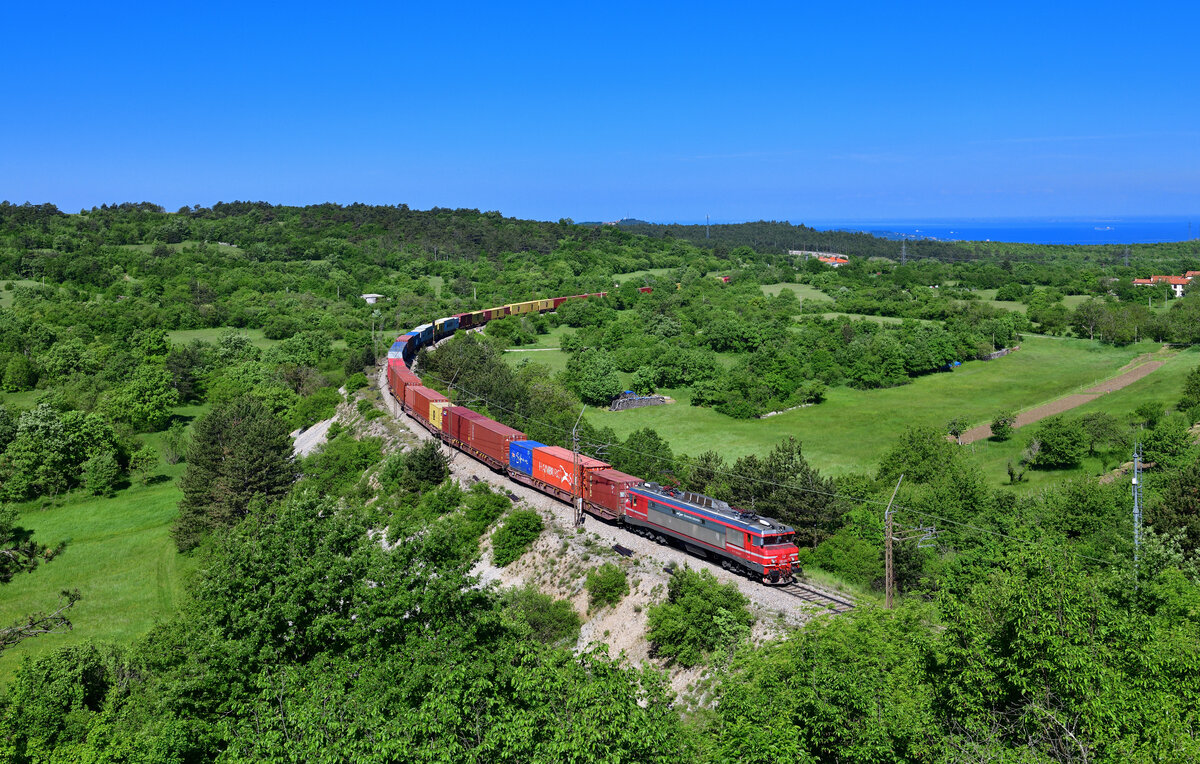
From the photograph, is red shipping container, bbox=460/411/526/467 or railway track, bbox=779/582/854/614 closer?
railway track, bbox=779/582/854/614

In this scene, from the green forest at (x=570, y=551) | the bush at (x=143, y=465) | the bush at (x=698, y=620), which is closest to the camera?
the green forest at (x=570, y=551)

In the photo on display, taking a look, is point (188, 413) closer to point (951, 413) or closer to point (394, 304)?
point (394, 304)

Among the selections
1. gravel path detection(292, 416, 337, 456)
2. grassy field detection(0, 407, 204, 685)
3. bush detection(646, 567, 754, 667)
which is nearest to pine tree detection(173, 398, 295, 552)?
grassy field detection(0, 407, 204, 685)

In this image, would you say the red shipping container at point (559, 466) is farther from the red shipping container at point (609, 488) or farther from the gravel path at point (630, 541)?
the gravel path at point (630, 541)

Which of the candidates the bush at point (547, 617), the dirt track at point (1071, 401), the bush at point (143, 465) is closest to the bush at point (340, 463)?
the bush at point (143, 465)

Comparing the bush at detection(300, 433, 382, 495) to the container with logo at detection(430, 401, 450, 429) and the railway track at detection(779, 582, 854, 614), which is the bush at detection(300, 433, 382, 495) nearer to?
the container with logo at detection(430, 401, 450, 429)

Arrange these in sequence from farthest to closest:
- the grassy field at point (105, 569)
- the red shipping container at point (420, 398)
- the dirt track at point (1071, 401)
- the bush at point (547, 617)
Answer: the dirt track at point (1071, 401)
the red shipping container at point (420, 398)
the grassy field at point (105, 569)
the bush at point (547, 617)

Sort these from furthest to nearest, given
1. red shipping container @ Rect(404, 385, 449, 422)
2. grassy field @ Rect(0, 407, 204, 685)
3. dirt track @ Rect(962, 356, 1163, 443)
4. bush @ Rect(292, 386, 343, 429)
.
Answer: bush @ Rect(292, 386, 343, 429), dirt track @ Rect(962, 356, 1163, 443), red shipping container @ Rect(404, 385, 449, 422), grassy field @ Rect(0, 407, 204, 685)
